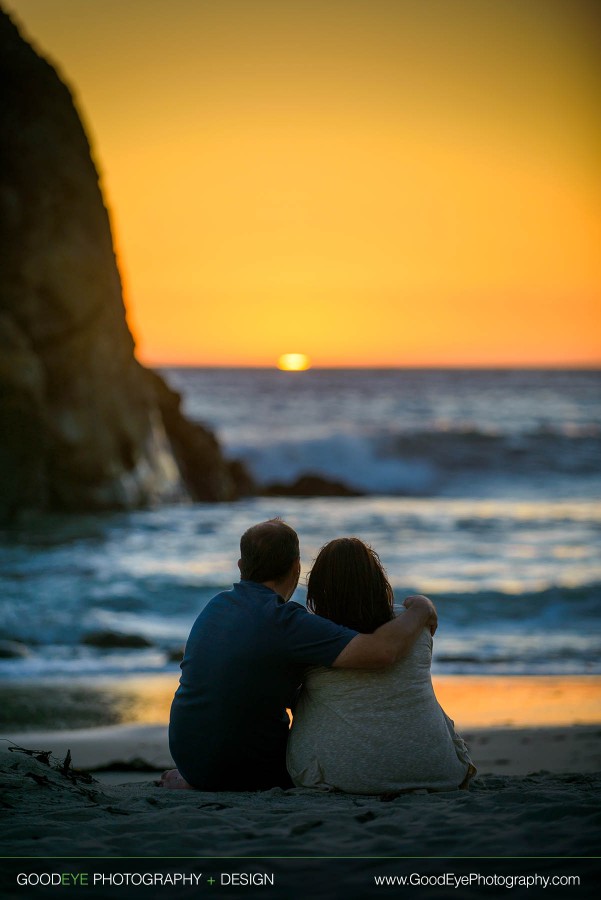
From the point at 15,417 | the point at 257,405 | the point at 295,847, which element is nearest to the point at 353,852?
the point at 295,847

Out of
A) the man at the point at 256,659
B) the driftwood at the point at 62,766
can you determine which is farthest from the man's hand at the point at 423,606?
the driftwood at the point at 62,766

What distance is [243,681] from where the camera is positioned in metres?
3.73

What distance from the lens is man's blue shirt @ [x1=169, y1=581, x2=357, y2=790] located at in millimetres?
3629

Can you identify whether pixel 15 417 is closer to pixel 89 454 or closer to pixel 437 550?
pixel 89 454

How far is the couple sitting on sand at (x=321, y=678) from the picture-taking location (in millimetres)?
3633

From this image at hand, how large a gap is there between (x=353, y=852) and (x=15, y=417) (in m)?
16.0

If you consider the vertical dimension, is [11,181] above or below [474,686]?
above

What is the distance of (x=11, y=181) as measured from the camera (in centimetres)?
1917

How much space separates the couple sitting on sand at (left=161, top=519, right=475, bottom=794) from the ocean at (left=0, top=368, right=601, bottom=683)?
4.80 meters

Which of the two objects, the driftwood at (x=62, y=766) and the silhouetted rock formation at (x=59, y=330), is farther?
the silhouetted rock formation at (x=59, y=330)

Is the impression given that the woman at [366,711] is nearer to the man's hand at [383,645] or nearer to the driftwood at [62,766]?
the man's hand at [383,645]

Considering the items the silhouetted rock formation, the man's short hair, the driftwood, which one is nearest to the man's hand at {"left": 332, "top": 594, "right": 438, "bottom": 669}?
the man's short hair

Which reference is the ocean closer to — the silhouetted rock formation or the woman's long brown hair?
the silhouetted rock formation

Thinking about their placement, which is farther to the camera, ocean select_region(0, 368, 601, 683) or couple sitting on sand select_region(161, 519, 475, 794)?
ocean select_region(0, 368, 601, 683)
